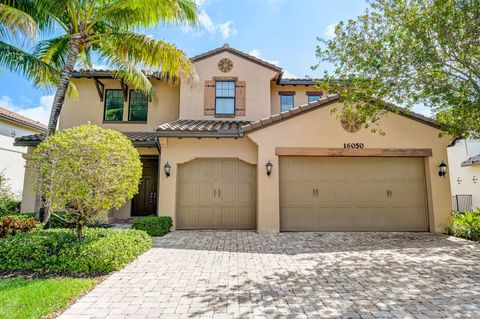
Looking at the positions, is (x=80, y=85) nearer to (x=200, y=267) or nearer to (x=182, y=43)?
(x=182, y=43)

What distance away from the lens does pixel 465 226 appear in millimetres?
9312

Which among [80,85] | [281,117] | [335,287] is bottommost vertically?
[335,287]

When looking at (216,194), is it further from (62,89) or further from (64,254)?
(62,89)

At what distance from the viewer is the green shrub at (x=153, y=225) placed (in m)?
9.29

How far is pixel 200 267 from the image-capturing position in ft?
19.9

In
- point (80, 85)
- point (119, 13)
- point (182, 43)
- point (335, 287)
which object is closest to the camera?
point (335, 287)

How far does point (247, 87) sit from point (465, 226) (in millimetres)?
9989

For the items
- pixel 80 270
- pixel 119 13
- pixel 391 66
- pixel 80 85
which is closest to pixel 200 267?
pixel 80 270

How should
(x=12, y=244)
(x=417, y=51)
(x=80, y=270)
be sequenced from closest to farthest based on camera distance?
(x=80, y=270)
(x=12, y=244)
(x=417, y=51)

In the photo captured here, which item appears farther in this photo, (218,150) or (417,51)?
(218,150)

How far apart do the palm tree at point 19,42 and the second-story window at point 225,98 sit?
21.0 feet

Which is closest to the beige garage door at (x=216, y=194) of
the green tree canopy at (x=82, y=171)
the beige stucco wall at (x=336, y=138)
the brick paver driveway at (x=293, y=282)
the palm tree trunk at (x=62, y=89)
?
the beige stucco wall at (x=336, y=138)

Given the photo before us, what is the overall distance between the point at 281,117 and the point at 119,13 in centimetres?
705

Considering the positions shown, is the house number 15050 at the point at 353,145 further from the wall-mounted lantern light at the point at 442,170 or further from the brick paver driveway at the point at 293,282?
the brick paver driveway at the point at 293,282
